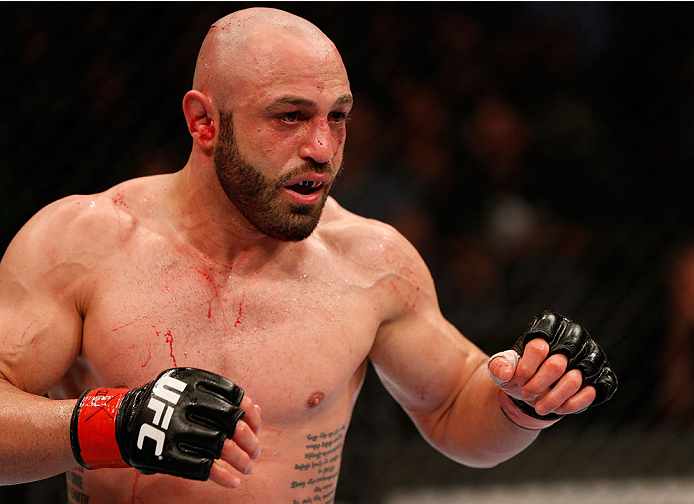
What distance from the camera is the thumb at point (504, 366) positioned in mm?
1174

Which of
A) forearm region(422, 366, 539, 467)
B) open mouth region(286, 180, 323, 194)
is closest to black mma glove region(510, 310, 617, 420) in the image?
forearm region(422, 366, 539, 467)

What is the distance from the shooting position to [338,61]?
4.15 ft

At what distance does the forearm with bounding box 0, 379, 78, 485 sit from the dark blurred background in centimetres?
95

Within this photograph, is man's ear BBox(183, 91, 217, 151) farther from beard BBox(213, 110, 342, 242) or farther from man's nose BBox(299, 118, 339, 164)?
man's nose BBox(299, 118, 339, 164)

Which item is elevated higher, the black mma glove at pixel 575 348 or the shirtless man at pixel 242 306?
the black mma glove at pixel 575 348

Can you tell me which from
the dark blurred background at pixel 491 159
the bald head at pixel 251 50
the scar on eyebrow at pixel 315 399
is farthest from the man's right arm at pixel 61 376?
the dark blurred background at pixel 491 159

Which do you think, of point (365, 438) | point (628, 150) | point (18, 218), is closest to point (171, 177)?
point (18, 218)

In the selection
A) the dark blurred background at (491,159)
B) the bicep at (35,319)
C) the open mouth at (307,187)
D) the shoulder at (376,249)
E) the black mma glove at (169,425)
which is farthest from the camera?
the dark blurred background at (491,159)

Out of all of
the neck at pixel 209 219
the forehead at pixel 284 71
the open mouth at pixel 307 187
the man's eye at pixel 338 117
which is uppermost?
the forehead at pixel 284 71

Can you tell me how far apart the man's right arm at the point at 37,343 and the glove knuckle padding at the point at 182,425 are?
0.13 m

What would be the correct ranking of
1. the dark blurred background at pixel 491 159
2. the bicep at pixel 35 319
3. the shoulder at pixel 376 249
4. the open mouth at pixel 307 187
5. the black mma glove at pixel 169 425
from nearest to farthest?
1. the black mma glove at pixel 169 425
2. the bicep at pixel 35 319
3. the open mouth at pixel 307 187
4. the shoulder at pixel 376 249
5. the dark blurred background at pixel 491 159

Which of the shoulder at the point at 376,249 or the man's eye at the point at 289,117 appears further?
the shoulder at the point at 376,249

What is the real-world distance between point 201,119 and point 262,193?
0.16m

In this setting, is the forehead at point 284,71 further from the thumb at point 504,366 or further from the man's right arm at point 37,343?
the thumb at point 504,366
